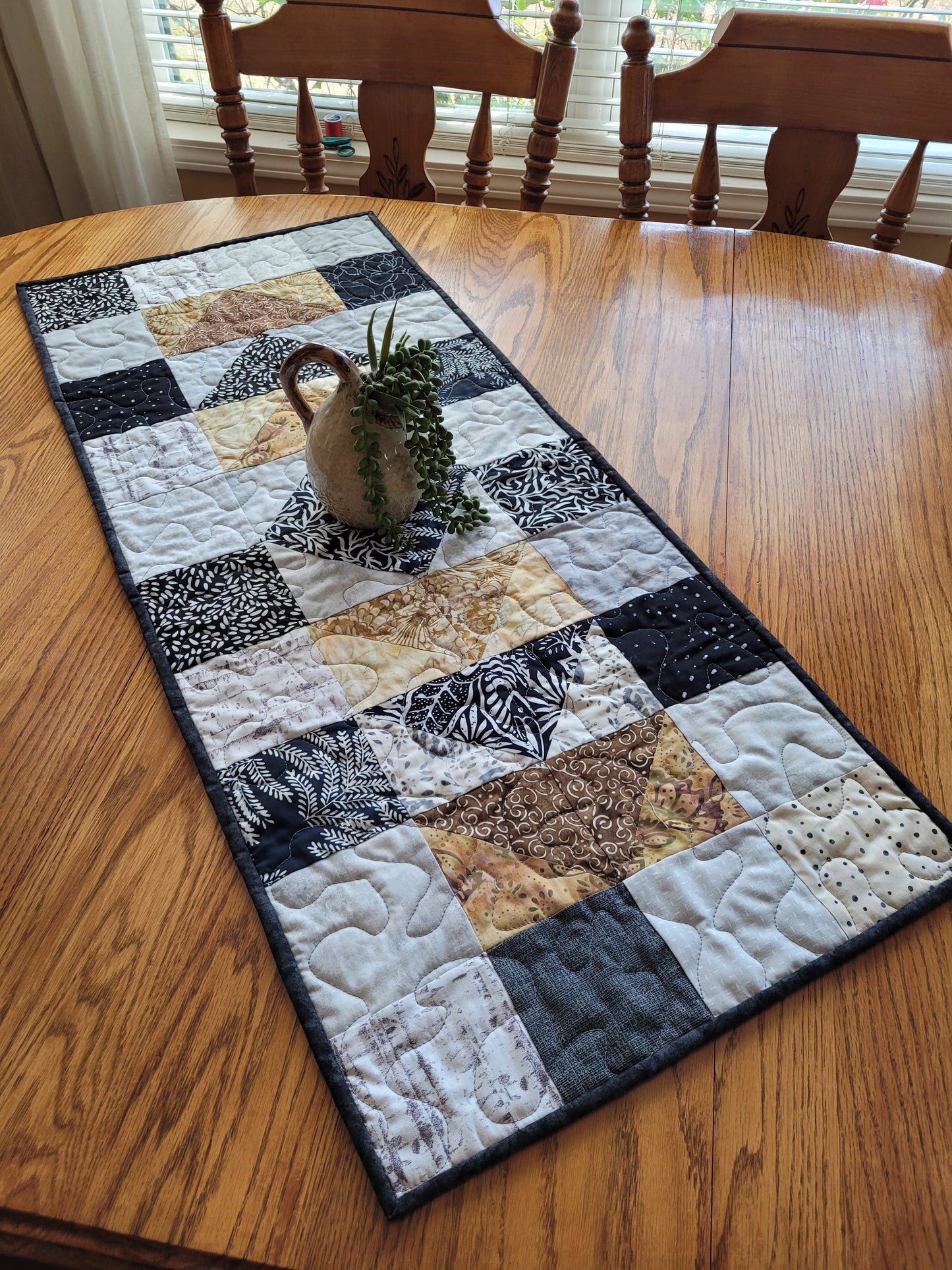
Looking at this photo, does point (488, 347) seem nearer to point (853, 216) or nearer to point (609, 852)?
point (609, 852)

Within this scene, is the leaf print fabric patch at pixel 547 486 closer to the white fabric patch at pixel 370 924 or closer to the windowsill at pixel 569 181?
the white fabric patch at pixel 370 924

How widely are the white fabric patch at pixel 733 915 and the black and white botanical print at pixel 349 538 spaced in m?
0.37

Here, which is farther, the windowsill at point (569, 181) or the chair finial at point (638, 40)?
the windowsill at point (569, 181)

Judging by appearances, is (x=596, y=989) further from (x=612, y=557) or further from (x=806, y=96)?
(x=806, y=96)

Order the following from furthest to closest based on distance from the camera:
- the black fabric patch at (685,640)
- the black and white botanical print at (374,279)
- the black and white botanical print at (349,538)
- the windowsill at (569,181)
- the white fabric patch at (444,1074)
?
the windowsill at (569,181), the black and white botanical print at (374,279), the black and white botanical print at (349,538), the black fabric patch at (685,640), the white fabric patch at (444,1074)

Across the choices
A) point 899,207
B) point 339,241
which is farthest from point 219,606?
point 899,207

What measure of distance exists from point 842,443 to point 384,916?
28.3 inches

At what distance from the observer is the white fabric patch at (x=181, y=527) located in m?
0.84

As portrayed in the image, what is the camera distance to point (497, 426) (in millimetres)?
992

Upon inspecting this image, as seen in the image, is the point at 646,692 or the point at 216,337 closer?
the point at 646,692

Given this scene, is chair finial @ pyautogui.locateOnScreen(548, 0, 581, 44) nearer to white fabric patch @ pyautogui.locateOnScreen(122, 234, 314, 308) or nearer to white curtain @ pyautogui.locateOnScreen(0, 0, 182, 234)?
white fabric patch @ pyautogui.locateOnScreen(122, 234, 314, 308)

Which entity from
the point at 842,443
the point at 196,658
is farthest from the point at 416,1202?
the point at 842,443

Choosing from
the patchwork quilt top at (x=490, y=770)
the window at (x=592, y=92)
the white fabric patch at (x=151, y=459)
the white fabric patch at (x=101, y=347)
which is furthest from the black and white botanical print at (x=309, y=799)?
the window at (x=592, y=92)

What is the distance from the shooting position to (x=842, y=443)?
982 millimetres
